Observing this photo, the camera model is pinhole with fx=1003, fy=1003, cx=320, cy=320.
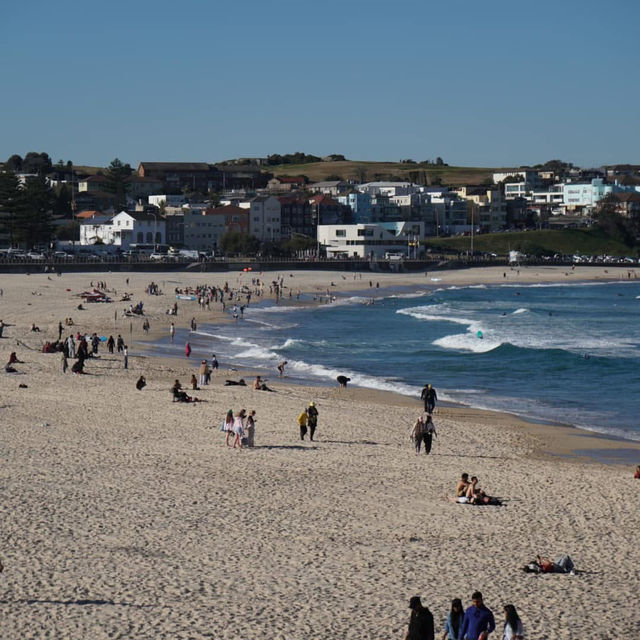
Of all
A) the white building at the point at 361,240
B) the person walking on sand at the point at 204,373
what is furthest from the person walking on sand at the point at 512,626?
the white building at the point at 361,240

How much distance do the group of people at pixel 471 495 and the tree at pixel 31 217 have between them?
277 feet

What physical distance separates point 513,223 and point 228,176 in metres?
50.0

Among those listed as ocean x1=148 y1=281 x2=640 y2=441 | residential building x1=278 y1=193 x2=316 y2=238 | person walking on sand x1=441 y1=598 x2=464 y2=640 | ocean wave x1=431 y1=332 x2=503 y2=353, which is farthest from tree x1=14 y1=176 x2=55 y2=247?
person walking on sand x1=441 y1=598 x2=464 y2=640

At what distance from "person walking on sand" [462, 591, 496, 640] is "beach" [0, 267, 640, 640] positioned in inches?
32.0

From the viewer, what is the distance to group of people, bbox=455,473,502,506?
15586mm

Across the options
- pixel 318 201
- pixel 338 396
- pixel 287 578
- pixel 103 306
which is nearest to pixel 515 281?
pixel 318 201

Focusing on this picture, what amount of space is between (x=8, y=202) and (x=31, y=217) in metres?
2.54

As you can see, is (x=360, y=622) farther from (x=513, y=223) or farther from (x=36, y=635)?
(x=513, y=223)

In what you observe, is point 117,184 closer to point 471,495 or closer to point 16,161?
point 16,161

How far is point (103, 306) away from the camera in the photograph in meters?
53.8

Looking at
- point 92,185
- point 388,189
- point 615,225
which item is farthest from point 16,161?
point 615,225

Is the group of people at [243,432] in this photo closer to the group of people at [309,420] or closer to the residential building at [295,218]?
the group of people at [309,420]

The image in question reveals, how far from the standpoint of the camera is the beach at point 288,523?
10.9m

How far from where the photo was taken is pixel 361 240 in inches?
4348
